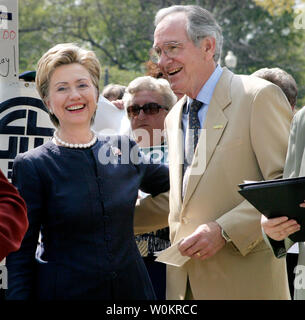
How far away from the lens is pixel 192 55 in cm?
445

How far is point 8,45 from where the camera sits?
459cm

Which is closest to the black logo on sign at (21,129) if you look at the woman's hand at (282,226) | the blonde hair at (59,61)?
the blonde hair at (59,61)

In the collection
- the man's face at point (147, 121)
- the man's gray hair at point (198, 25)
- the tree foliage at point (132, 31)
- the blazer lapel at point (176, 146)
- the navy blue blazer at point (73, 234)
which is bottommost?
the navy blue blazer at point (73, 234)

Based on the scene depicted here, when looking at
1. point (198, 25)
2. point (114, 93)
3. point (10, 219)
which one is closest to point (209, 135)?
point (198, 25)

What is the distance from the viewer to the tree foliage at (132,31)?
29.2 metres

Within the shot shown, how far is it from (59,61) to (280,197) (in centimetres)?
145

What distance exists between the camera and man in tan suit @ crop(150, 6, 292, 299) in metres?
4.06

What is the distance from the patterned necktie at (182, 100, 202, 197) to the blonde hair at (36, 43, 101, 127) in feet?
2.22

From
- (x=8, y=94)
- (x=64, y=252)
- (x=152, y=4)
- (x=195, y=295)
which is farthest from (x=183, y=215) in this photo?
(x=152, y=4)

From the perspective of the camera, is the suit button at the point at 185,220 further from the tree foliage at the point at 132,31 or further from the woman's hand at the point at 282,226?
the tree foliage at the point at 132,31

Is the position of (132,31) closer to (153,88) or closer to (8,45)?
(153,88)

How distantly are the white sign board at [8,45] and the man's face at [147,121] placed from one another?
3.16 ft

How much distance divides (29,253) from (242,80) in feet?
5.27
